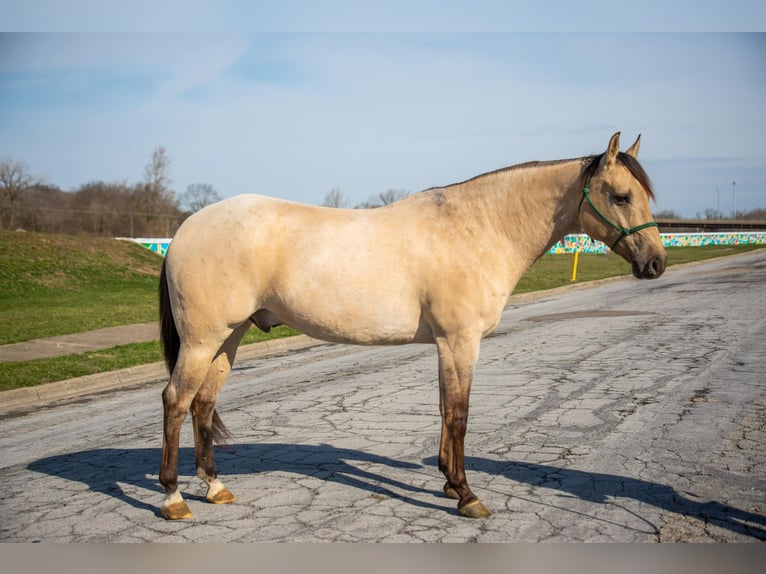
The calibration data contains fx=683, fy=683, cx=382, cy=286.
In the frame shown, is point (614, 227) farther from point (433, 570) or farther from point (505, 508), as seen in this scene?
point (433, 570)

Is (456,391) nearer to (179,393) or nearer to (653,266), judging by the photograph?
(653,266)

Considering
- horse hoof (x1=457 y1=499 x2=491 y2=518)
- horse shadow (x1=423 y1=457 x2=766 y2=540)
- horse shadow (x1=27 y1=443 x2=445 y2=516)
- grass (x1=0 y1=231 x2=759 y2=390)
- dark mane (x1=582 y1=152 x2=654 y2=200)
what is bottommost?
horse shadow (x1=27 y1=443 x2=445 y2=516)

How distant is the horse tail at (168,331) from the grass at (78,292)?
5.62m

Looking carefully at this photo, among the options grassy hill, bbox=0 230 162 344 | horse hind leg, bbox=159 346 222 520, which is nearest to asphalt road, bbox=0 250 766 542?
horse hind leg, bbox=159 346 222 520

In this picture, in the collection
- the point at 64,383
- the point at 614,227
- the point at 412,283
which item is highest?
the point at 614,227

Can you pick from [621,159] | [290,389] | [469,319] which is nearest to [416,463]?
[469,319]

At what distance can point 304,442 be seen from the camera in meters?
6.27

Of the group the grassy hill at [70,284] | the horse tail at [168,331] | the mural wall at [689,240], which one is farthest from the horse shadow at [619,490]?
the mural wall at [689,240]

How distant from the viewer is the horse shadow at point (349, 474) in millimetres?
4367

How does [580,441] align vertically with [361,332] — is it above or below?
below

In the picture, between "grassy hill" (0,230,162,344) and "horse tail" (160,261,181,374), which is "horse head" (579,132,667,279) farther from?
"grassy hill" (0,230,162,344)

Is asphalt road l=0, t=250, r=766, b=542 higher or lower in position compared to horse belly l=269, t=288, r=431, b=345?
lower

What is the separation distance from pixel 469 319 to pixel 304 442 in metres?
2.52

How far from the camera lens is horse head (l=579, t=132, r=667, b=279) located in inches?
180
